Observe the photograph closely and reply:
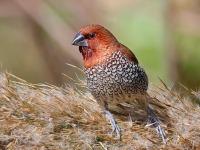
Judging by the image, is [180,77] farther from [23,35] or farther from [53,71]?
[23,35]

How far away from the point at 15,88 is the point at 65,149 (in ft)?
1.95

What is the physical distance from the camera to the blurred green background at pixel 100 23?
318 inches

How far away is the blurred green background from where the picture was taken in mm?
8070

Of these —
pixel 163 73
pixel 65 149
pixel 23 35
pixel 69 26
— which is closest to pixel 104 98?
pixel 65 149

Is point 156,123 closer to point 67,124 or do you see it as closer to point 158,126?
point 158,126

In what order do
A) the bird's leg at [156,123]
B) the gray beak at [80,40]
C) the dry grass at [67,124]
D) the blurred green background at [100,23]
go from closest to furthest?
the dry grass at [67,124] → the bird's leg at [156,123] → the gray beak at [80,40] → the blurred green background at [100,23]

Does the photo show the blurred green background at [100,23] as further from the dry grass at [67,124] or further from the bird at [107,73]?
the dry grass at [67,124]

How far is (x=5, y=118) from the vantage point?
4023 millimetres

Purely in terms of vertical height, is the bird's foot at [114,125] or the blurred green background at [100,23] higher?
the blurred green background at [100,23]

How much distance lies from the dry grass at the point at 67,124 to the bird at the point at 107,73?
301 mm

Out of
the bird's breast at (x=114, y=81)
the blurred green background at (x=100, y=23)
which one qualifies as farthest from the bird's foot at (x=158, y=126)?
the blurred green background at (x=100, y=23)

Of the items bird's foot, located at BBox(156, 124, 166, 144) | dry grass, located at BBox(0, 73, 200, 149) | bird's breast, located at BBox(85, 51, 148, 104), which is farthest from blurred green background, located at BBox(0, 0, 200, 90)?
bird's foot, located at BBox(156, 124, 166, 144)

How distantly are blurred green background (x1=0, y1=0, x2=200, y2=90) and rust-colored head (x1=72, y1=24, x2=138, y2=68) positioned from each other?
2.79 metres

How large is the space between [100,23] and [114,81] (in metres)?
4.12
